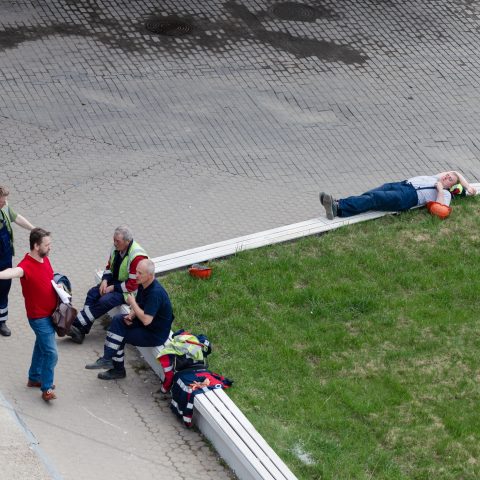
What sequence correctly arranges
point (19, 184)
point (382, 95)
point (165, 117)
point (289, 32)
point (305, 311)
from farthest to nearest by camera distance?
1. point (289, 32)
2. point (382, 95)
3. point (165, 117)
4. point (19, 184)
5. point (305, 311)

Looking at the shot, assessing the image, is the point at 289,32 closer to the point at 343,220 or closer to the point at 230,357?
the point at 343,220

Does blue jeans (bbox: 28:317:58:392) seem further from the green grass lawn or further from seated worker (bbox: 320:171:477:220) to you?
seated worker (bbox: 320:171:477:220)

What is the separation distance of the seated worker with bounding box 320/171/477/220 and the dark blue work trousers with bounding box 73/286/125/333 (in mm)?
3321

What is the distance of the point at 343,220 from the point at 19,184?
13.0 feet

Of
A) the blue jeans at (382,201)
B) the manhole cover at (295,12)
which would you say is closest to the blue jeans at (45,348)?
the blue jeans at (382,201)

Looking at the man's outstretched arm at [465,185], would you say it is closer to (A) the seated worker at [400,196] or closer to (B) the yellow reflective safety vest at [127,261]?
(A) the seated worker at [400,196]

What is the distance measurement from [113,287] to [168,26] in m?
8.34

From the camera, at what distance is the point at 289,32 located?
18.5m

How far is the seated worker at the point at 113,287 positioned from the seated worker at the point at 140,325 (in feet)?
1.63

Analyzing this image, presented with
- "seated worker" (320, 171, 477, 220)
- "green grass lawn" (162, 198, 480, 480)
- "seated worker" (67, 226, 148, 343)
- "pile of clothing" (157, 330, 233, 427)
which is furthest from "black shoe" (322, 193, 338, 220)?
"pile of clothing" (157, 330, 233, 427)

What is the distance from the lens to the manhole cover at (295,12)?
19.0 metres

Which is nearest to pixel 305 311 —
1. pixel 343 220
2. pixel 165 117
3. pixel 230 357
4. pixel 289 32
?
pixel 230 357

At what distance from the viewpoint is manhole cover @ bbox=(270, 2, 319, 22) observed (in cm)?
1902

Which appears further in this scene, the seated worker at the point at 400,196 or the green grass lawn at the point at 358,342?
the seated worker at the point at 400,196
